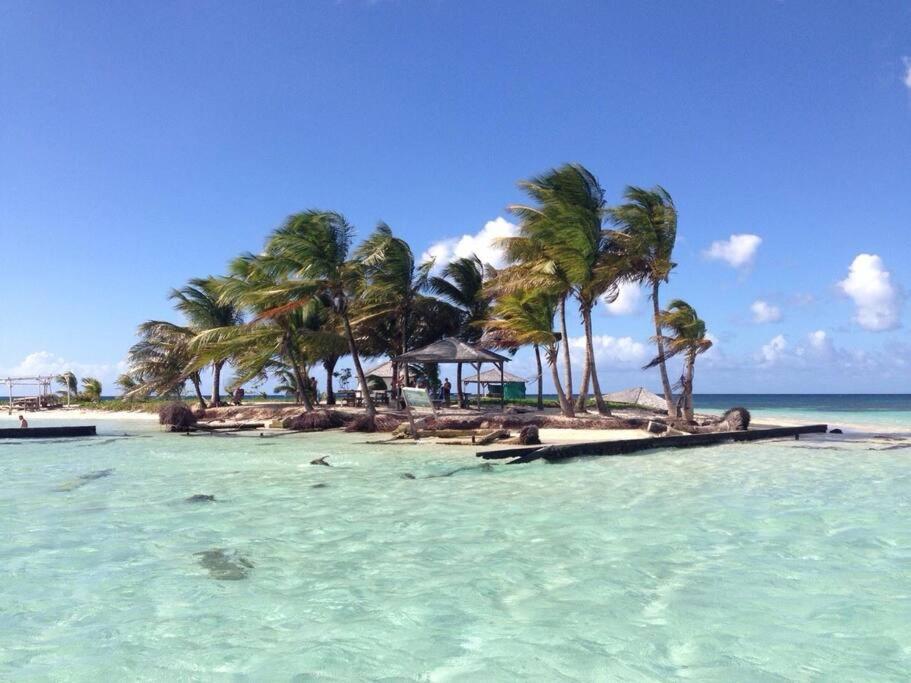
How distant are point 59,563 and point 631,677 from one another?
439cm

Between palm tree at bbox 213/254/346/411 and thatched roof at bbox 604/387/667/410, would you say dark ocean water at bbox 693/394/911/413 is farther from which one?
palm tree at bbox 213/254/346/411

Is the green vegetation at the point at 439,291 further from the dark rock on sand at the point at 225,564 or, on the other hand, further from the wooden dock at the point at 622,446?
the dark rock on sand at the point at 225,564

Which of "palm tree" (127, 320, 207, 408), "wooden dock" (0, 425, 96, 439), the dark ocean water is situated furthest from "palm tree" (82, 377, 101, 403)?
the dark ocean water

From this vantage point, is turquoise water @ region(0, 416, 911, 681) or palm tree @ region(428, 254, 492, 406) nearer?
turquoise water @ region(0, 416, 911, 681)

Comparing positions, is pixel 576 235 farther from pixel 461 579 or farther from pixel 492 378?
pixel 461 579

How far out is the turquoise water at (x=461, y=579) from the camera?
11.1 feet

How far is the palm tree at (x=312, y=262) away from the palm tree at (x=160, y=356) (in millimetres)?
8754

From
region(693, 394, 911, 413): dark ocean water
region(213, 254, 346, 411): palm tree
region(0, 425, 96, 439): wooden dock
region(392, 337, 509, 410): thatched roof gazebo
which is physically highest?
region(213, 254, 346, 411): palm tree

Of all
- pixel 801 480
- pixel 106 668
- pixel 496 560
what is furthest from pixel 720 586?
pixel 801 480

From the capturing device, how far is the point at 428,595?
4.37 meters

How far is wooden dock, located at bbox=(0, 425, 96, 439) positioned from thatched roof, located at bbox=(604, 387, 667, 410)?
21768 mm

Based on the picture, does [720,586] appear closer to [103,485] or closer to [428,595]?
[428,595]

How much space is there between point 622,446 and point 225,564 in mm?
8949

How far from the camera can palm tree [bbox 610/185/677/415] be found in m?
18.1
